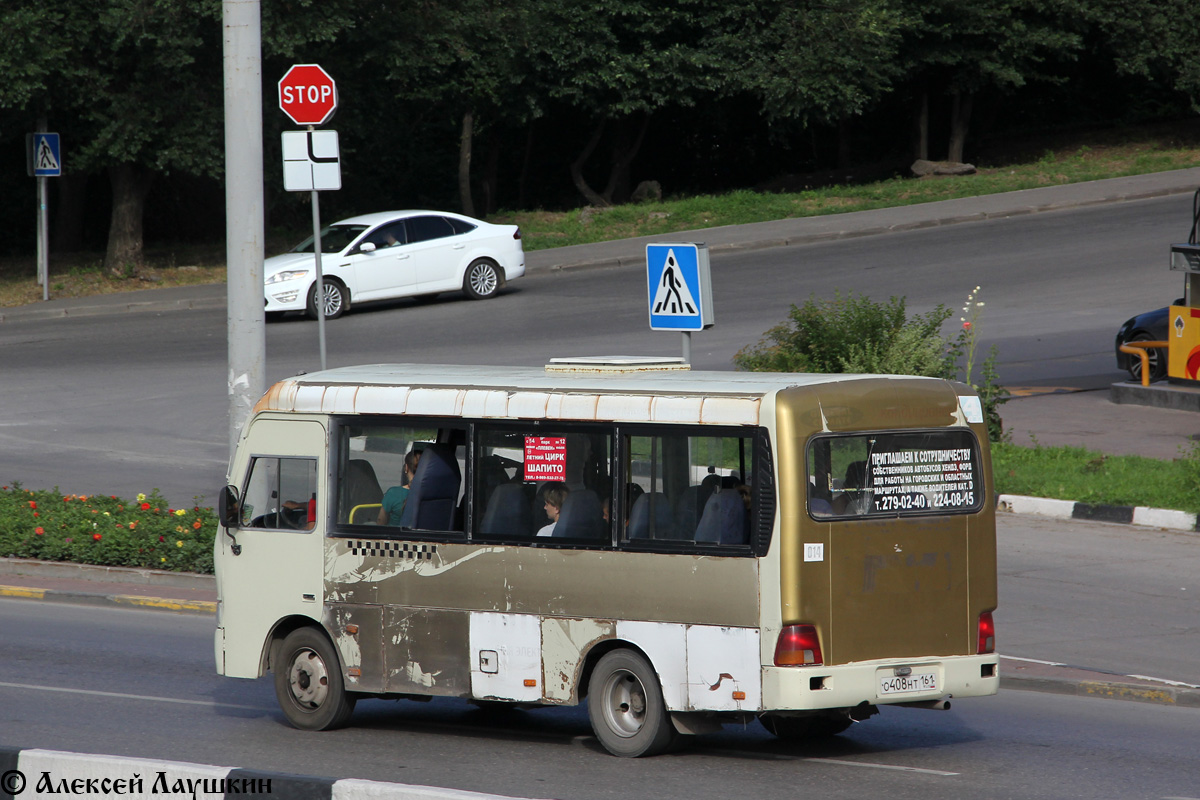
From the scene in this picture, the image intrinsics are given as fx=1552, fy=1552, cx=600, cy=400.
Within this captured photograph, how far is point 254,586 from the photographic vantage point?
30.7 feet

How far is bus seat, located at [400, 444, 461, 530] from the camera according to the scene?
8.80 meters

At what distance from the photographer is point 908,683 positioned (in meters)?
7.98

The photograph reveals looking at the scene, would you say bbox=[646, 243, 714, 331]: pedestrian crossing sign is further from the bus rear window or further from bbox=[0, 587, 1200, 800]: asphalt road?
the bus rear window

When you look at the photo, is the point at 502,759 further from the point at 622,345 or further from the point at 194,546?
the point at 622,345

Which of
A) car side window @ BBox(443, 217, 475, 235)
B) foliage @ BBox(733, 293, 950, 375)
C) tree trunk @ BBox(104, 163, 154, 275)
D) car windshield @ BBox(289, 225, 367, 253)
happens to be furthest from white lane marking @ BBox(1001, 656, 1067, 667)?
tree trunk @ BBox(104, 163, 154, 275)

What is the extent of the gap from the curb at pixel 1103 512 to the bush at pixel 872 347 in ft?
5.67

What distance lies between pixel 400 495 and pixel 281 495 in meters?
0.85

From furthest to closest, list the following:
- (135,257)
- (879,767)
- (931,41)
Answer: (931,41)
(135,257)
(879,767)

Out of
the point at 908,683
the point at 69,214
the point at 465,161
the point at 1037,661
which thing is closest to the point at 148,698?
the point at 908,683

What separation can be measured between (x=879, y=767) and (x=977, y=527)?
1.37 m

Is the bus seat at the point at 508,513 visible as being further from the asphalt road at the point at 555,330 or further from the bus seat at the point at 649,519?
the asphalt road at the point at 555,330

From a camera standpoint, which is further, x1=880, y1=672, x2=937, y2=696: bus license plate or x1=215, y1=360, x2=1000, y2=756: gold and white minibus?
x1=880, y1=672, x2=937, y2=696: bus license plate

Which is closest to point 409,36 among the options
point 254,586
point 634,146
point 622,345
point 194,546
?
point 634,146

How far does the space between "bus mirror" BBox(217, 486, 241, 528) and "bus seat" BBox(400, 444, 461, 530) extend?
120cm
